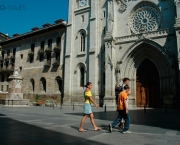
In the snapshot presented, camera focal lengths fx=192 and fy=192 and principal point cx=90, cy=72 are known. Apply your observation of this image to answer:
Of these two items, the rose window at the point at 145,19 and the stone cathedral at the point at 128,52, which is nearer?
the stone cathedral at the point at 128,52

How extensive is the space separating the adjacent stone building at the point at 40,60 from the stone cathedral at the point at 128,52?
3229 millimetres

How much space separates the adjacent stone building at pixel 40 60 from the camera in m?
33.0

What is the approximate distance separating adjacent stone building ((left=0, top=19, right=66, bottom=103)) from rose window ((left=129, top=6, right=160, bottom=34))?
12208mm

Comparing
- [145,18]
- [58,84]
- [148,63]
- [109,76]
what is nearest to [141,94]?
[148,63]

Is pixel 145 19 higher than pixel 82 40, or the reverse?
pixel 145 19

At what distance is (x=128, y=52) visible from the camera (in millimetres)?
24625

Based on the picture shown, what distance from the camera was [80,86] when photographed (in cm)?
2964

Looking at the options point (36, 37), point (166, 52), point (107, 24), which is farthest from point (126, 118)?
point (36, 37)

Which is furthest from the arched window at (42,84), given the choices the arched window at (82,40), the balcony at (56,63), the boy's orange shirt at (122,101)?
the boy's orange shirt at (122,101)

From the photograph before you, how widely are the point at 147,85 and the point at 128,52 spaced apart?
5.07 metres

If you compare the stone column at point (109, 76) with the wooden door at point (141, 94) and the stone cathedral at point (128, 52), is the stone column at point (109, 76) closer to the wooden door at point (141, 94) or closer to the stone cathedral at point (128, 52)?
the stone cathedral at point (128, 52)

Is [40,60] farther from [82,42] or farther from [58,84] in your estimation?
[82,42]

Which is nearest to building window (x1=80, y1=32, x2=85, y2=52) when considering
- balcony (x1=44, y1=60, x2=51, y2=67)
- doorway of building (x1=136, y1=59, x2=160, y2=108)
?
balcony (x1=44, y1=60, x2=51, y2=67)

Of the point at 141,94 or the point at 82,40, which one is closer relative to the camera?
the point at 141,94
